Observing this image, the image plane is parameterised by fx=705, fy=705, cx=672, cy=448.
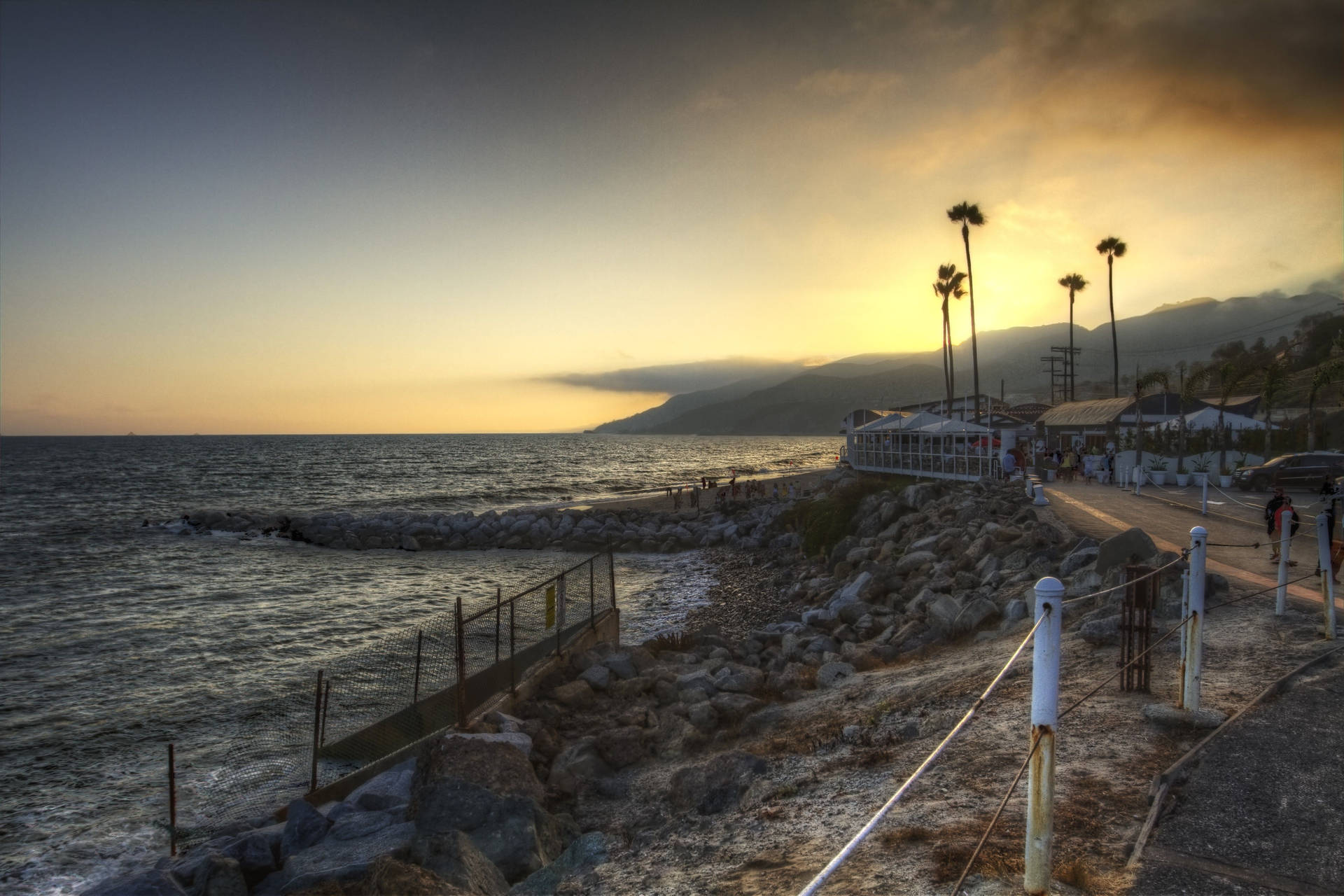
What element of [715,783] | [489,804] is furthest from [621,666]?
[489,804]

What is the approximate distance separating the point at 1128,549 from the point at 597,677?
822cm

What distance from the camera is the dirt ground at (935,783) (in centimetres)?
445

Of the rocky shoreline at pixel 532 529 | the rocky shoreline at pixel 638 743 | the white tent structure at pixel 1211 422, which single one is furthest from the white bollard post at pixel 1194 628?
the white tent structure at pixel 1211 422

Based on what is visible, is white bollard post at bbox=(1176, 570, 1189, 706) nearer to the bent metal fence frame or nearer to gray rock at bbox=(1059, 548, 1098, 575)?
gray rock at bbox=(1059, 548, 1098, 575)

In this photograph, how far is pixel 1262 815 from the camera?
15.0 feet

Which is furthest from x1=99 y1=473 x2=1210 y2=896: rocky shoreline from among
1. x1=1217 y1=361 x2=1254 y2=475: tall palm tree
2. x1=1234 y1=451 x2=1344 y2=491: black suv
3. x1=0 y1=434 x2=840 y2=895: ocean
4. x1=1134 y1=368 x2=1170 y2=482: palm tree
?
x1=1217 y1=361 x2=1254 y2=475: tall palm tree

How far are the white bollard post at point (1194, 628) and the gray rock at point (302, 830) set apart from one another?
8.23 meters

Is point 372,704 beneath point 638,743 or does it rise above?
beneath

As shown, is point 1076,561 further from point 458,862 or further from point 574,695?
point 458,862

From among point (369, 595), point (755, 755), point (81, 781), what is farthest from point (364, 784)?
point (369, 595)

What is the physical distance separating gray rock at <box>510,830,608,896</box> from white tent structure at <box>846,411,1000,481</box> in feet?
84.7

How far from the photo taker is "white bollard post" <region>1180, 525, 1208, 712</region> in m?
5.84

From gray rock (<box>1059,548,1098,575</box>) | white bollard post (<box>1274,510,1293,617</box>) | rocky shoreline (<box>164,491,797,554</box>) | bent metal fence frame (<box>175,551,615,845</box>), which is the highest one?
white bollard post (<box>1274,510,1293,617</box>)

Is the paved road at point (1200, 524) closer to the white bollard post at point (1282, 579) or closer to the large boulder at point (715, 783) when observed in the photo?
the white bollard post at point (1282, 579)
